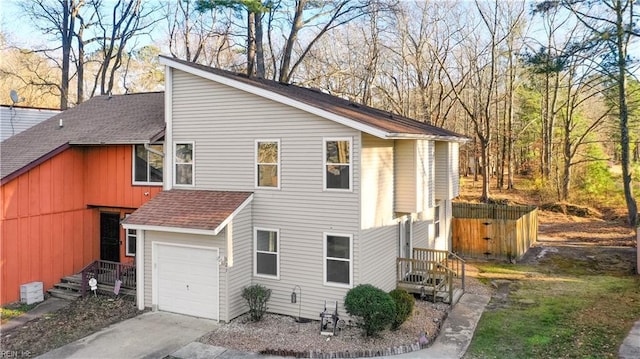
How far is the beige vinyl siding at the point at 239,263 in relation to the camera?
11466 millimetres

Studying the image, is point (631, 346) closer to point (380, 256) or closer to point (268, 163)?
point (380, 256)

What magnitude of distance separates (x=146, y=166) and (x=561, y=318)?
1221 cm

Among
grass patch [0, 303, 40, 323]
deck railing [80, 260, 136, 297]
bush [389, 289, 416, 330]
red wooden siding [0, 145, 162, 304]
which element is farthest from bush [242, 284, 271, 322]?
grass patch [0, 303, 40, 323]

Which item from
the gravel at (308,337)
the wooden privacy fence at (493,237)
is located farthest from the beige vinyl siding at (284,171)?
the wooden privacy fence at (493,237)

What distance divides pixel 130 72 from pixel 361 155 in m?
30.9

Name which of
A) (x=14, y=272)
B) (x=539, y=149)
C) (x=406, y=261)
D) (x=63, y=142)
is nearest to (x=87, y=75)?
(x=63, y=142)

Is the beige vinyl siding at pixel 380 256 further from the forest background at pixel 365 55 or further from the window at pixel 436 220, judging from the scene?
the forest background at pixel 365 55

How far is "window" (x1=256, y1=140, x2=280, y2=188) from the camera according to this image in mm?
11969

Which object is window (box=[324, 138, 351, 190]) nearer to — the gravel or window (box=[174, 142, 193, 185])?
the gravel

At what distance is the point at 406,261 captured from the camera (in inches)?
520

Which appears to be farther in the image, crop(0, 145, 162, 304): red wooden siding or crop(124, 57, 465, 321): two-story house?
crop(0, 145, 162, 304): red wooden siding

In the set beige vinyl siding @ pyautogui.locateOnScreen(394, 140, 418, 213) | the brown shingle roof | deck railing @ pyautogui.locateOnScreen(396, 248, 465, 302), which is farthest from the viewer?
beige vinyl siding @ pyautogui.locateOnScreen(394, 140, 418, 213)

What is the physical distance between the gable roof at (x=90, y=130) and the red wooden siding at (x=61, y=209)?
0.46 metres

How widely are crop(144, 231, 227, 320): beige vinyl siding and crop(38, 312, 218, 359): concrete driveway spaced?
570 millimetres
